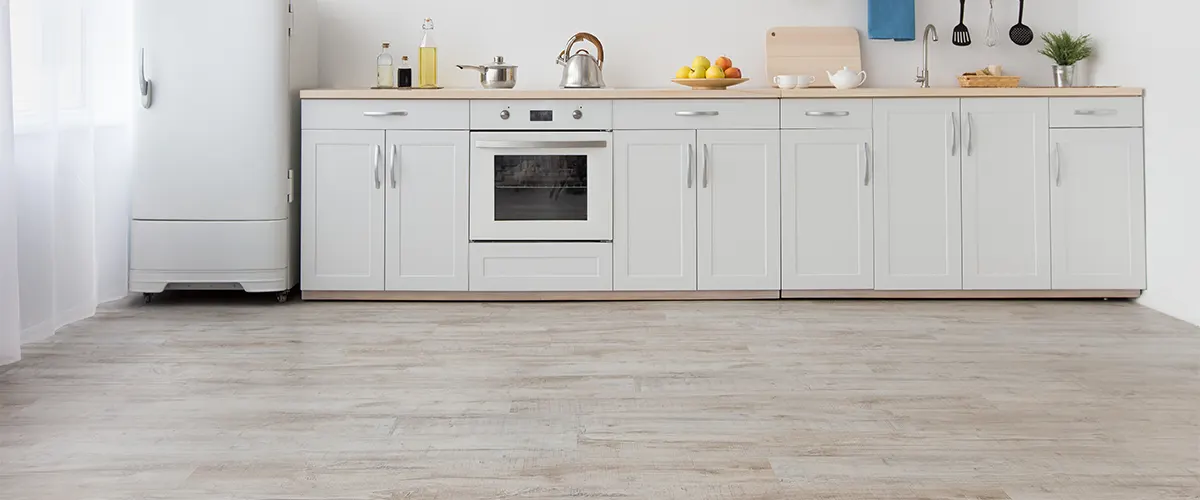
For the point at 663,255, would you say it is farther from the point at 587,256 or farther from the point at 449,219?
the point at 449,219

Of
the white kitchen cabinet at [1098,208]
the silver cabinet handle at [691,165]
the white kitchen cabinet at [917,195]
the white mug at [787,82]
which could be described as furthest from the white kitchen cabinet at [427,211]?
the white kitchen cabinet at [1098,208]

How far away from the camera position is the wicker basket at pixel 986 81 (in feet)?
14.8

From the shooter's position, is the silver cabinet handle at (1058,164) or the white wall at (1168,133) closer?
the white wall at (1168,133)

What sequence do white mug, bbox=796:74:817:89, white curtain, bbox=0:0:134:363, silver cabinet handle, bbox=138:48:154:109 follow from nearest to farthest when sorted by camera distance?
white curtain, bbox=0:0:134:363 < silver cabinet handle, bbox=138:48:154:109 < white mug, bbox=796:74:817:89

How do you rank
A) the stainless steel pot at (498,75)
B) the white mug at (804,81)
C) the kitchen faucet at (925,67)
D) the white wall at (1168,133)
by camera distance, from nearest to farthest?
the white wall at (1168,133) < the white mug at (804,81) < the stainless steel pot at (498,75) < the kitchen faucet at (925,67)

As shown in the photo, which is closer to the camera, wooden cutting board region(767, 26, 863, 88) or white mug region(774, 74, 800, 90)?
white mug region(774, 74, 800, 90)

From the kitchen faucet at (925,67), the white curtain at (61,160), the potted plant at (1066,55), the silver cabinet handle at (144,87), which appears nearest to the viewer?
the white curtain at (61,160)

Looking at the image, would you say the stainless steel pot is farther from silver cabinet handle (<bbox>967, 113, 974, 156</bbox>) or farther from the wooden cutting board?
silver cabinet handle (<bbox>967, 113, 974, 156</bbox>)

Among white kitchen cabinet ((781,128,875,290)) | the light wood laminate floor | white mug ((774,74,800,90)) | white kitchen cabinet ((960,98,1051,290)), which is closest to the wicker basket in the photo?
white kitchen cabinet ((960,98,1051,290))

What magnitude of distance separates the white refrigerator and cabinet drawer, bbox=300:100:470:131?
12 centimetres

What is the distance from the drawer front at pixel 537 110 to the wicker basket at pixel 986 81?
60.3 inches

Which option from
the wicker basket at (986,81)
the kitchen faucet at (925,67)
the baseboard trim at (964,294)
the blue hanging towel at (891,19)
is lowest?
the baseboard trim at (964,294)

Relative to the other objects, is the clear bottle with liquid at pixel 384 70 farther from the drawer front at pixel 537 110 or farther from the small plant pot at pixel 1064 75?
the small plant pot at pixel 1064 75

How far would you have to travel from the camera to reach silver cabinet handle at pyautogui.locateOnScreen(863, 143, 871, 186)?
4331 millimetres
